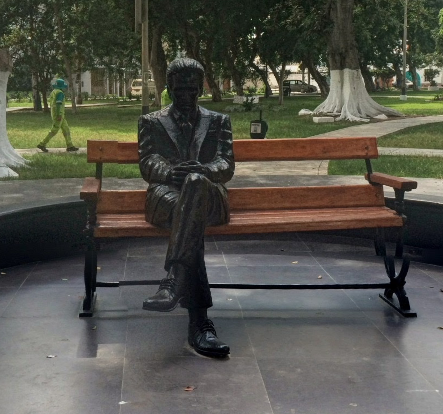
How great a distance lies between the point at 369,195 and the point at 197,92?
149 centimetres

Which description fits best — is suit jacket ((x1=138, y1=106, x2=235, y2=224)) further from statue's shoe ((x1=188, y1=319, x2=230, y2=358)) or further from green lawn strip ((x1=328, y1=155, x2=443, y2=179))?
green lawn strip ((x1=328, y1=155, x2=443, y2=179))

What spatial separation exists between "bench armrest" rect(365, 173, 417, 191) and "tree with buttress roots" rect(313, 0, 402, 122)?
73.0 feet

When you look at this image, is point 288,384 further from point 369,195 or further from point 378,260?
point 378,260

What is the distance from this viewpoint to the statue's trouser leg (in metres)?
4.79

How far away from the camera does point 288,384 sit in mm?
4223

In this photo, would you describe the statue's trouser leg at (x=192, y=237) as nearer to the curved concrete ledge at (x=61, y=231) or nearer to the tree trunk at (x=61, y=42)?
the curved concrete ledge at (x=61, y=231)

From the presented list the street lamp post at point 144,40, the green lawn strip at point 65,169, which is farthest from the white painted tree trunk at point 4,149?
the street lamp post at point 144,40

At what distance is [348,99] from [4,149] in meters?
16.6

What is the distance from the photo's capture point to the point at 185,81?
17.2 ft

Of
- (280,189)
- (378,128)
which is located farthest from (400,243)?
(378,128)

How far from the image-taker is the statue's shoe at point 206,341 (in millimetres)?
4605

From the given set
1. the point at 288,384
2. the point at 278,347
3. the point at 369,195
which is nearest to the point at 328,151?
the point at 369,195

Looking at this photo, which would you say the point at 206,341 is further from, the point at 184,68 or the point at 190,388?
the point at 184,68

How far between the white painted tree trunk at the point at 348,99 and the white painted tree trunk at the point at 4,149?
15.5 meters
